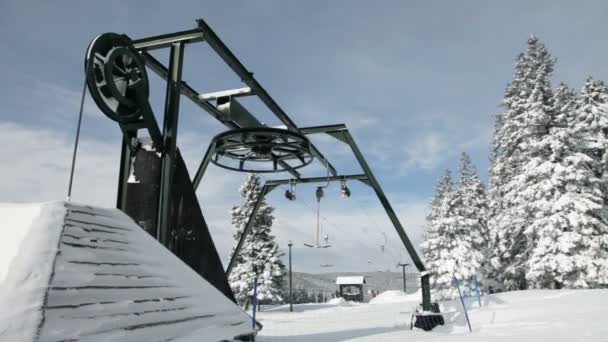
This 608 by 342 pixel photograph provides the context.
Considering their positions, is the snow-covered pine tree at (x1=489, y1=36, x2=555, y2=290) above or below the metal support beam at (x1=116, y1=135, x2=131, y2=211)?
above

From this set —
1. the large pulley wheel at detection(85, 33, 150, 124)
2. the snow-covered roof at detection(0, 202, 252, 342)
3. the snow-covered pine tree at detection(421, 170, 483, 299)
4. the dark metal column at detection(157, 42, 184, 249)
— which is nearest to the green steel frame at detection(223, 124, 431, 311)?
the dark metal column at detection(157, 42, 184, 249)

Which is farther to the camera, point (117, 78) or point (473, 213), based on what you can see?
point (473, 213)

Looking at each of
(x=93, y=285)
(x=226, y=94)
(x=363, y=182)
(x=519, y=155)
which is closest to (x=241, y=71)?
(x=226, y=94)

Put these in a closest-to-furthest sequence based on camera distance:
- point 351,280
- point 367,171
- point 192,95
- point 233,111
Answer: point 192,95, point 233,111, point 367,171, point 351,280

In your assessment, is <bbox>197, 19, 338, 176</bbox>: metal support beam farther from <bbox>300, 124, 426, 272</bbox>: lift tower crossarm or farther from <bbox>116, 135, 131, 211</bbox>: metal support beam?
<bbox>116, 135, 131, 211</bbox>: metal support beam

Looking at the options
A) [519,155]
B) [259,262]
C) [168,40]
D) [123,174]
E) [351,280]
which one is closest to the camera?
[123,174]

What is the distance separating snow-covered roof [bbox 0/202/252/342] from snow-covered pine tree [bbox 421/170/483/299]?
25.0m

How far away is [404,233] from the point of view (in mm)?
12312

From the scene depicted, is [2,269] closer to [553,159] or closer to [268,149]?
[268,149]

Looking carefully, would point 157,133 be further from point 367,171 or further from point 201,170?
point 367,171

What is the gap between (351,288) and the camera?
53375 millimetres

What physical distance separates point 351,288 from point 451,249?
2753 cm

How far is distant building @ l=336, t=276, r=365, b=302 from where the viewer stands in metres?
52.4

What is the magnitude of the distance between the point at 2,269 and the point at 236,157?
23.1 feet
